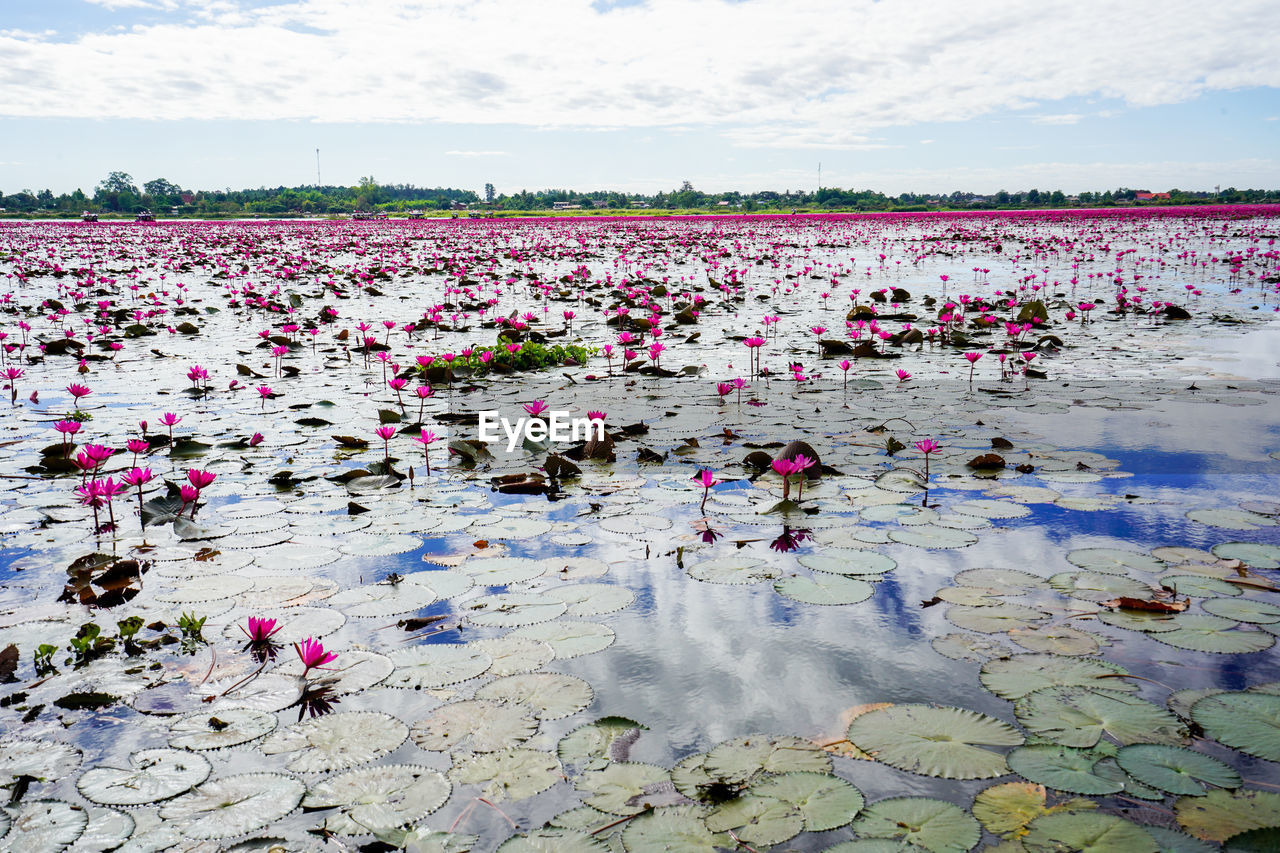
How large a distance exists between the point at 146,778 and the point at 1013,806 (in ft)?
7.29

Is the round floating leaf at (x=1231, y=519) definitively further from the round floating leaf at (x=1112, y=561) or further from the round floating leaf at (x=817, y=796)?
the round floating leaf at (x=817, y=796)

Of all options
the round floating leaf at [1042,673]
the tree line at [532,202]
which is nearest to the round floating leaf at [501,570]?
the round floating leaf at [1042,673]

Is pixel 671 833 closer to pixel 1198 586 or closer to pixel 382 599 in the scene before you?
pixel 382 599

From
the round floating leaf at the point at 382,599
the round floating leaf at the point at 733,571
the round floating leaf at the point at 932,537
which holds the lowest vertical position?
the round floating leaf at the point at 382,599

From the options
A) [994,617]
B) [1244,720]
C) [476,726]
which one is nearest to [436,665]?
[476,726]

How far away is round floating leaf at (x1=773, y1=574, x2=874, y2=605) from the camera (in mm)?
3137

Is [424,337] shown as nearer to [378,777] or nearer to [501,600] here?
[501,600]

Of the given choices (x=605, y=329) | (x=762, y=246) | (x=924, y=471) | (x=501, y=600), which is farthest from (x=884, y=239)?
(x=501, y=600)

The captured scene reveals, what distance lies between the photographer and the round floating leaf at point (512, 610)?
3020 millimetres

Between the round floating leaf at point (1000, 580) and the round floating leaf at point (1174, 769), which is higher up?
the round floating leaf at point (1000, 580)

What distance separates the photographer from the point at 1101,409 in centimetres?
620

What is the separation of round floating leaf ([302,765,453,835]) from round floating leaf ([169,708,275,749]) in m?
0.36

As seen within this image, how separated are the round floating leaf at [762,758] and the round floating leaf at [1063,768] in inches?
20.2

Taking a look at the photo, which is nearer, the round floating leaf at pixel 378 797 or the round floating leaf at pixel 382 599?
the round floating leaf at pixel 378 797
